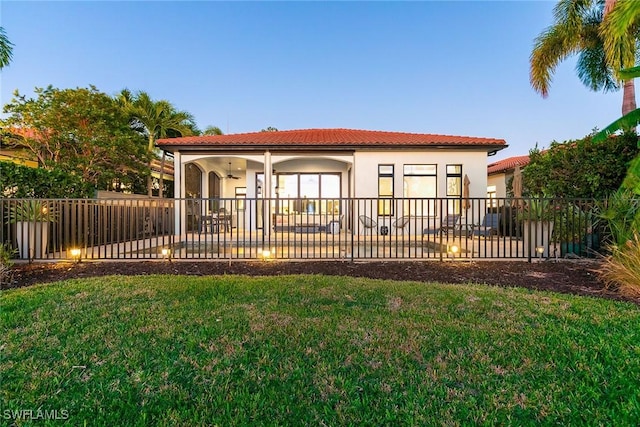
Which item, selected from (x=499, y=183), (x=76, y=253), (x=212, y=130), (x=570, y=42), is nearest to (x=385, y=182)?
(x=570, y=42)

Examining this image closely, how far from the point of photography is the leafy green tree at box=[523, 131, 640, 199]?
7.40 m

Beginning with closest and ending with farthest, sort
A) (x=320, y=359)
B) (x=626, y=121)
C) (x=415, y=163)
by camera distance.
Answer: (x=320, y=359), (x=626, y=121), (x=415, y=163)

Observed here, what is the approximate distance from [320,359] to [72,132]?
15.5m

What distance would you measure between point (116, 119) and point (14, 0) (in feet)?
21.9

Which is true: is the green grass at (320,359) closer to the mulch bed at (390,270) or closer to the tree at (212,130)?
the mulch bed at (390,270)

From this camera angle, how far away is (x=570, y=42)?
36.8 feet

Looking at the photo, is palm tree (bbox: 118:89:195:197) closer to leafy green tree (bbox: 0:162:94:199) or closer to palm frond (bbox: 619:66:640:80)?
leafy green tree (bbox: 0:162:94:199)

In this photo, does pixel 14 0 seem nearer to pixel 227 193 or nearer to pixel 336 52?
pixel 227 193

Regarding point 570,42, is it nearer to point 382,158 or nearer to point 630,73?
point 382,158

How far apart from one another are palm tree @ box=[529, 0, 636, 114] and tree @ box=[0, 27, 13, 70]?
51.5 ft

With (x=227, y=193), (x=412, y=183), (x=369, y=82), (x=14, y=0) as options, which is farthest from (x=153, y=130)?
(x=412, y=183)

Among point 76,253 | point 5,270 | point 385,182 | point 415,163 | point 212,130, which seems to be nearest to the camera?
point 5,270

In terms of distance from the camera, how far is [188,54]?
48.4ft

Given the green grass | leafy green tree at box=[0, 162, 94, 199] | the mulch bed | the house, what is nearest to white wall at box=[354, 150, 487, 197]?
the house
